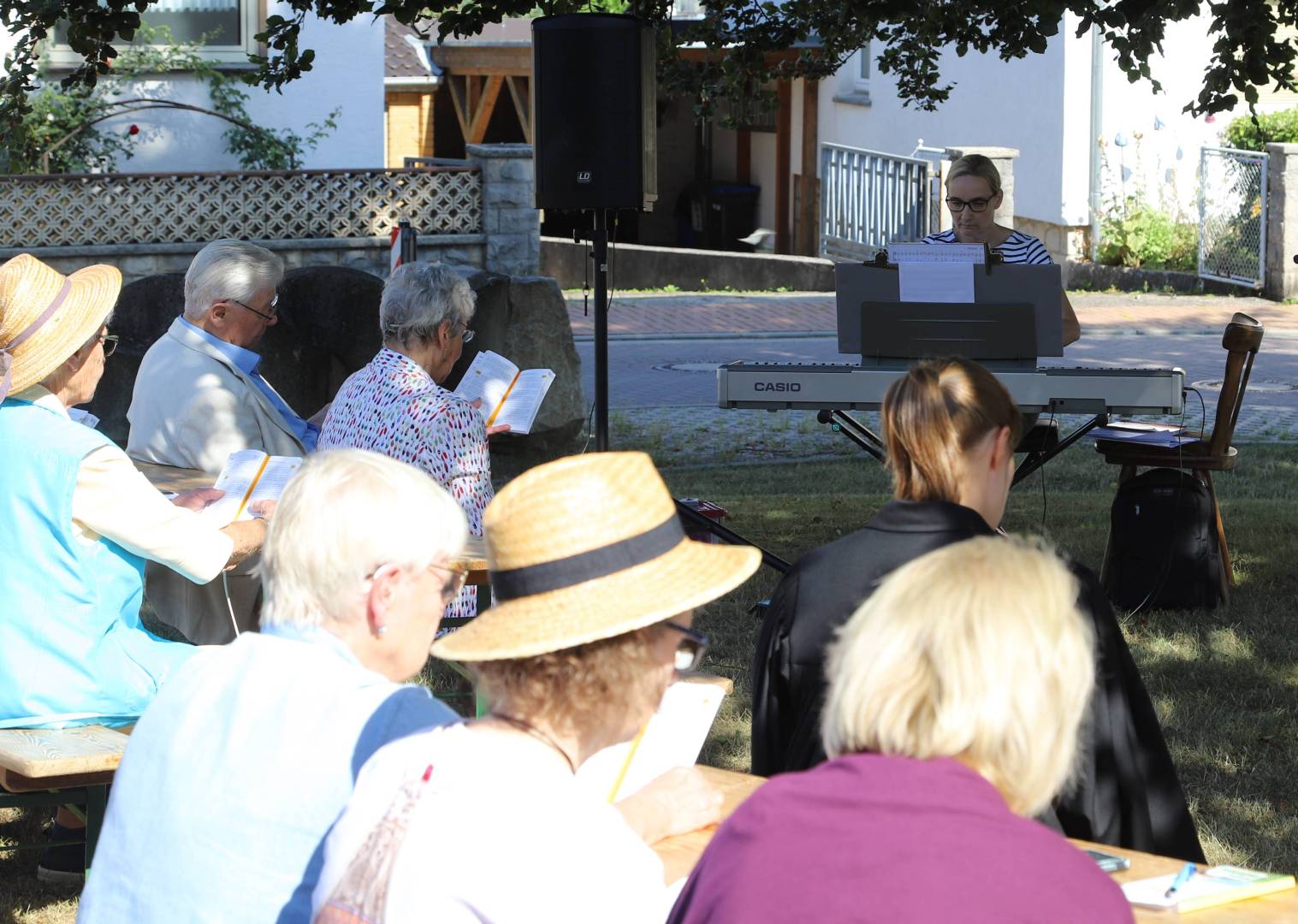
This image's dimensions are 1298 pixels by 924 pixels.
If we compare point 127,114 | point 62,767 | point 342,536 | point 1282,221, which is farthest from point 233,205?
point 342,536

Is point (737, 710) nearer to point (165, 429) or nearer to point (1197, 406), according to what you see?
point (165, 429)

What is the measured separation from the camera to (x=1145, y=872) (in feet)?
8.10

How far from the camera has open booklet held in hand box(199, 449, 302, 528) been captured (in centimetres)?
411

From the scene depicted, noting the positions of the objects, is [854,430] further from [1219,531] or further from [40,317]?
[40,317]

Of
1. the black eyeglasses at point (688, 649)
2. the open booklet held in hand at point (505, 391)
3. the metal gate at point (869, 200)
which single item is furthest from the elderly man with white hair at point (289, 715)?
the metal gate at point (869, 200)

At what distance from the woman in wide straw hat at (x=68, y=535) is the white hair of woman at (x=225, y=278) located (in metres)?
1.05

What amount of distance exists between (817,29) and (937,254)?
3253 mm

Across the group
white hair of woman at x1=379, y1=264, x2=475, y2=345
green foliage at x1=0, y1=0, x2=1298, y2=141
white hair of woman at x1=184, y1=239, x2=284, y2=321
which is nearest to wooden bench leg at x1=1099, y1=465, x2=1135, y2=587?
green foliage at x1=0, y1=0, x2=1298, y2=141

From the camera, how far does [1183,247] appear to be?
17891 mm

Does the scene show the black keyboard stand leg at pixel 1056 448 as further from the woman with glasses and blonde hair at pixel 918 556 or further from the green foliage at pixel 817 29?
the woman with glasses and blonde hair at pixel 918 556

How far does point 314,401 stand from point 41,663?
22.5 feet

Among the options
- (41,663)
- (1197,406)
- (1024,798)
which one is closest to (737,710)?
(41,663)

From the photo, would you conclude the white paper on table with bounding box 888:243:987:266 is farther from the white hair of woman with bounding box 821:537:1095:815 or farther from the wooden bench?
the white hair of woman with bounding box 821:537:1095:815

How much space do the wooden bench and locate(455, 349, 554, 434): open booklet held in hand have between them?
149 cm
